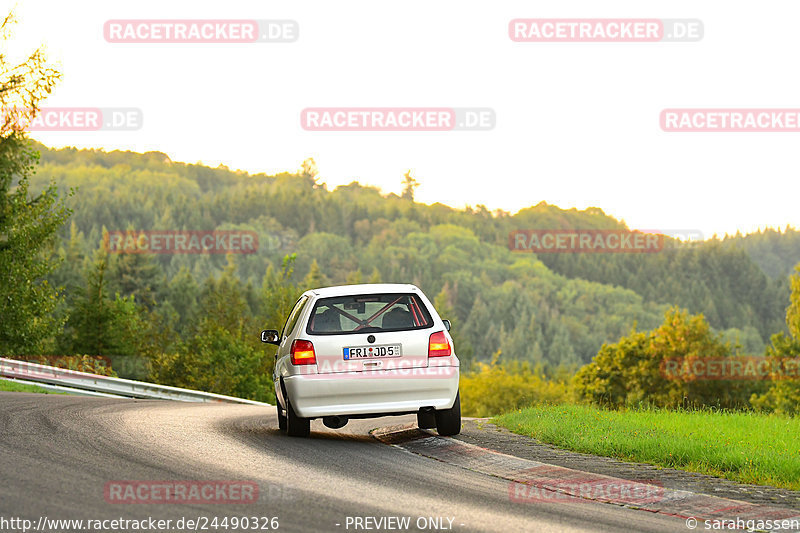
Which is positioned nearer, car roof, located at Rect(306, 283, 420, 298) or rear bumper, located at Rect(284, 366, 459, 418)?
rear bumper, located at Rect(284, 366, 459, 418)

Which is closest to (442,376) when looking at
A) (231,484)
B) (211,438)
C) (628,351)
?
(211,438)

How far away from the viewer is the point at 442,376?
11.0 meters

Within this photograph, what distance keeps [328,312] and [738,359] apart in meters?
69.9

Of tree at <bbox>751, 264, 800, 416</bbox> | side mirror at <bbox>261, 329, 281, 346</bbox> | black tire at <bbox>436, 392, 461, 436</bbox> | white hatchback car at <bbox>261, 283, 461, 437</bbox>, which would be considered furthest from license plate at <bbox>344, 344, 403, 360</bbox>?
tree at <bbox>751, 264, 800, 416</bbox>

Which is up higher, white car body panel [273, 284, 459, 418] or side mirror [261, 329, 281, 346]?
side mirror [261, 329, 281, 346]

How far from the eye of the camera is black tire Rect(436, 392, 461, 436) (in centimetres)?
1132

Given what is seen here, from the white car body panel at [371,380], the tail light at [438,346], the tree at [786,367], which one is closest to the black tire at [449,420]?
the white car body panel at [371,380]

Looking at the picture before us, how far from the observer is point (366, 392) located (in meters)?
10.8

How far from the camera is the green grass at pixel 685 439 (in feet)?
28.4

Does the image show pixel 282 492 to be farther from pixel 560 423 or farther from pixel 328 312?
pixel 560 423

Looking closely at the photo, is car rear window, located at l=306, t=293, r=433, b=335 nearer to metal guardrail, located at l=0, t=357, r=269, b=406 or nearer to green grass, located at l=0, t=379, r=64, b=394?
green grass, located at l=0, t=379, r=64, b=394

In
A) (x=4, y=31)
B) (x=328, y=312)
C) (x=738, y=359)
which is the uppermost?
(x=4, y=31)

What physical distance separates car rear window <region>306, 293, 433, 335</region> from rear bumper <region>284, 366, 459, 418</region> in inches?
22.2

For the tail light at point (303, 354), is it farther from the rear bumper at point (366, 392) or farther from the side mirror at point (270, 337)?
the side mirror at point (270, 337)
